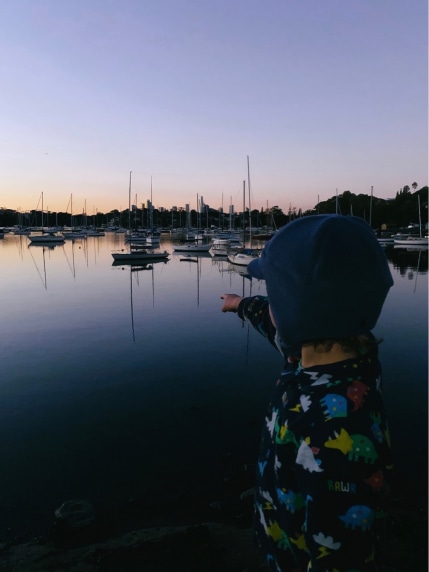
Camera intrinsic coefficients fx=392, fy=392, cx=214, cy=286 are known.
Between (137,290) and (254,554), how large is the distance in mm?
22381

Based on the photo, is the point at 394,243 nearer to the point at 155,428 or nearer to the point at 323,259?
the point at 155,428

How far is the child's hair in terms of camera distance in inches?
56.1

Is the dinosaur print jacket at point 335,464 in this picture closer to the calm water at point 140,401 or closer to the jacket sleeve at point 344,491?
the jacket sleeve at point 344,491

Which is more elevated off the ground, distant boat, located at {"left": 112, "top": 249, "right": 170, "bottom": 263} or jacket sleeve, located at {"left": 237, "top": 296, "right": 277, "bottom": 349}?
distant boat, located at {"left": 112, "top": 249, "right": 170, "bottom": 263}

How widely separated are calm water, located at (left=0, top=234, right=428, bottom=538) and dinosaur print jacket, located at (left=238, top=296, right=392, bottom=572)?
513cm

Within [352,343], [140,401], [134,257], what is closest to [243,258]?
[134,257]

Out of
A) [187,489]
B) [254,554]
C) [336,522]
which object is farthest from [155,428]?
[336,522]

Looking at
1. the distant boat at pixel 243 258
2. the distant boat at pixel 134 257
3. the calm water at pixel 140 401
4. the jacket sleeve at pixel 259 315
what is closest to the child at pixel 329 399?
the jacket sleeve at pixel 259 315

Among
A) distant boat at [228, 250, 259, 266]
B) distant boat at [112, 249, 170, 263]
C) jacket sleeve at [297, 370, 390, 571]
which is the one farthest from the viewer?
distant boat at [112, 249, 170, 263]

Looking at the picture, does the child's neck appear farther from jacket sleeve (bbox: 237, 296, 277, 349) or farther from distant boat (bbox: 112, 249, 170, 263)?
distant boat (bbox: 112, 249, 170, 263)

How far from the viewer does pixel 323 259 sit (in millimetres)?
1312

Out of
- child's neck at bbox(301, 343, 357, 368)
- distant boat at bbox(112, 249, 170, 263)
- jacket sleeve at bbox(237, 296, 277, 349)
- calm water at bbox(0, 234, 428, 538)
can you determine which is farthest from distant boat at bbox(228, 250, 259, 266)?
child's neck at bbox(301, 343, 357, 368)

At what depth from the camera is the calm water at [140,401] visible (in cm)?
626

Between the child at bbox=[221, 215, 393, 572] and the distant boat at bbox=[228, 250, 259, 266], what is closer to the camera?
the child at bbox=[221, 215, 393, 572]
